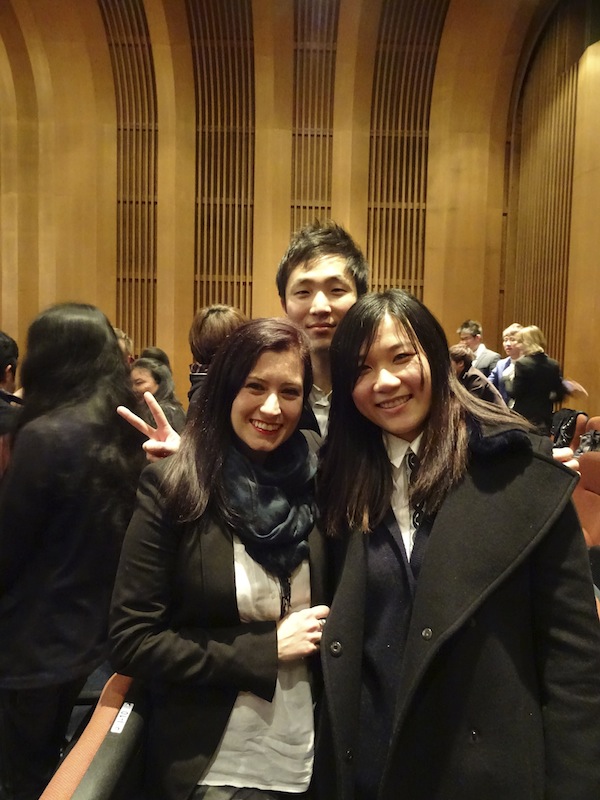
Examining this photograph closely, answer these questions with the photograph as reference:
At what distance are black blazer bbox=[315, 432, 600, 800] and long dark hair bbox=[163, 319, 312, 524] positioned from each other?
1.18 ft

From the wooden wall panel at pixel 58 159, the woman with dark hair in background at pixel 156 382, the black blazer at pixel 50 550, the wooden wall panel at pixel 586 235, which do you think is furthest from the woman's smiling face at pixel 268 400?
the wooden wall panel at pixel 58 159

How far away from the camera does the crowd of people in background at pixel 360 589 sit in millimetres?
1029

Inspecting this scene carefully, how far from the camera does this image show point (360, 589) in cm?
108

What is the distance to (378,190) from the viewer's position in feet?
22.5

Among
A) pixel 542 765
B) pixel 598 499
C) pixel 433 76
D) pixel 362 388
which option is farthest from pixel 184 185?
pixel 542 765

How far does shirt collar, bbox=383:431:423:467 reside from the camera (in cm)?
118

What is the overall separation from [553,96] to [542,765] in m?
6.98

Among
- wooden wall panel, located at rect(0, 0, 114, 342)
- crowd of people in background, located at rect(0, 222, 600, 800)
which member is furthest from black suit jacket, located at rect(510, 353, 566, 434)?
wooden wall panel, located at rect(0, 0, 114, 342)

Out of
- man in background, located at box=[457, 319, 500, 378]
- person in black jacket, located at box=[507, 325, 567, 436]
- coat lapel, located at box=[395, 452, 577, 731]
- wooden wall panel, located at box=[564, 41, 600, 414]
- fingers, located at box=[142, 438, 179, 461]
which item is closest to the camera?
coat lapel, located at box=[395, 452, 577, 731]

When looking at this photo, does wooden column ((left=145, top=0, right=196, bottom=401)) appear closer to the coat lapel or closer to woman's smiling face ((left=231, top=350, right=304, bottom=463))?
woman's smiling face ((left=231, top=350, right=304, bottom=463))

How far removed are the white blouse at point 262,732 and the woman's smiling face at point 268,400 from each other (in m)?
0.24

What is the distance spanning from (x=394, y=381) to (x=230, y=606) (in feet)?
1.86

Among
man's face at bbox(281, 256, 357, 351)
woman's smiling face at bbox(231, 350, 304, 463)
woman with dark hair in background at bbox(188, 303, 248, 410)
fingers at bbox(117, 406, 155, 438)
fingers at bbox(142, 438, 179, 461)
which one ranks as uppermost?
man's face at bbox(281, 256, 357, 351)

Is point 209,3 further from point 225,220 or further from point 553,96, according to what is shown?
point 553,96
